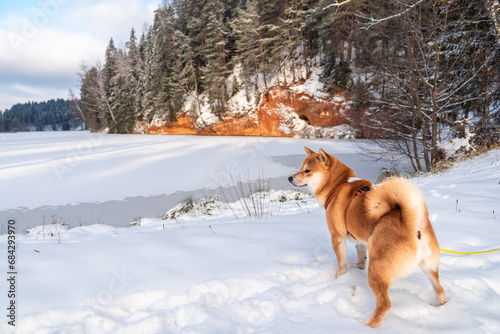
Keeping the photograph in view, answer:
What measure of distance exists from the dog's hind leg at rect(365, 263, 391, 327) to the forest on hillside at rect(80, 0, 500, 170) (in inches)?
340

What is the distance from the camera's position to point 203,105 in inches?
1383

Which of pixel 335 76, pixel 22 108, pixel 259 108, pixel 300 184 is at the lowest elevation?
pixel 300 184

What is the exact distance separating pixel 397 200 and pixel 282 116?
91.9 feet

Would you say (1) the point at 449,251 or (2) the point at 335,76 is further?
(2) the point at 335,76

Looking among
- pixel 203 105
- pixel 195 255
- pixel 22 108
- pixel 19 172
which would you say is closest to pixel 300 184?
pixel 195 255

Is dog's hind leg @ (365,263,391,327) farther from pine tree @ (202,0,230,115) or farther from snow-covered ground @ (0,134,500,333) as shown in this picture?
pine tree @ (202,0,230,115)

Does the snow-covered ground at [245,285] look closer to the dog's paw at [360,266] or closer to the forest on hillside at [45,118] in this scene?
the dog's paw at [360,266]

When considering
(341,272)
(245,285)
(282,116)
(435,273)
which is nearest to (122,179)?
(245,285)

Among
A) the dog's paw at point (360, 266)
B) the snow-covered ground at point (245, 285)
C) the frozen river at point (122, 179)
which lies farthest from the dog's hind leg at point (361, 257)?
the frozen river at point (122, 179)

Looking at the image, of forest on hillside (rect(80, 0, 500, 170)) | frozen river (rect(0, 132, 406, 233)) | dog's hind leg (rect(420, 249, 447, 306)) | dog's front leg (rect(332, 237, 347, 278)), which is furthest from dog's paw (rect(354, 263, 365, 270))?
forest on hillside (rect(80, 0, 500, 170))

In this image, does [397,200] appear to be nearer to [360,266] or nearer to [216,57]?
[360,266]

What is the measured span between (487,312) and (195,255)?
94.8 inches

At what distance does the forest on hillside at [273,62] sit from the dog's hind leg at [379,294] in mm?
8641

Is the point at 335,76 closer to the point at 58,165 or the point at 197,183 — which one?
the point at 197,183
